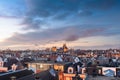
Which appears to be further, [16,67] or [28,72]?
[16,67]

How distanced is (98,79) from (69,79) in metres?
26.9

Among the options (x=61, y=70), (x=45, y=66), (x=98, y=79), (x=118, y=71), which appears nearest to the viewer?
(x=98, y=79)

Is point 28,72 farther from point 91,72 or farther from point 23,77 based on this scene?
point 91,72

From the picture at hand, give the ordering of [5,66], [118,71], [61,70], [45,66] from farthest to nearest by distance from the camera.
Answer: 1. [5,66]
2. [45,66]
3. [61,70]
4. [118,71]

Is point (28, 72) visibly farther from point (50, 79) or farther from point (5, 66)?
point (5, 66)

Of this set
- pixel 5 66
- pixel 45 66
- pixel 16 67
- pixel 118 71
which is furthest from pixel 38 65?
pixel 118 71

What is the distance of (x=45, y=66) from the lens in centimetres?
7588

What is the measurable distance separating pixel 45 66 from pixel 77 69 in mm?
13847

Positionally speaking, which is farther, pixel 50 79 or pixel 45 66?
pixel 45 66

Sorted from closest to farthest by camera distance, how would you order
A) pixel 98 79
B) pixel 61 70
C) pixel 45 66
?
pixel 98 79 → pixel 61 70 → pixel 45 66

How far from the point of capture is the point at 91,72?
4309 centimetres

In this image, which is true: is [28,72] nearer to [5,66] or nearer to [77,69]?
[77,69]

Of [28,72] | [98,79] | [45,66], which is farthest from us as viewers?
[45,66]

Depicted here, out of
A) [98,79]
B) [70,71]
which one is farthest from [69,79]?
[98,79]
